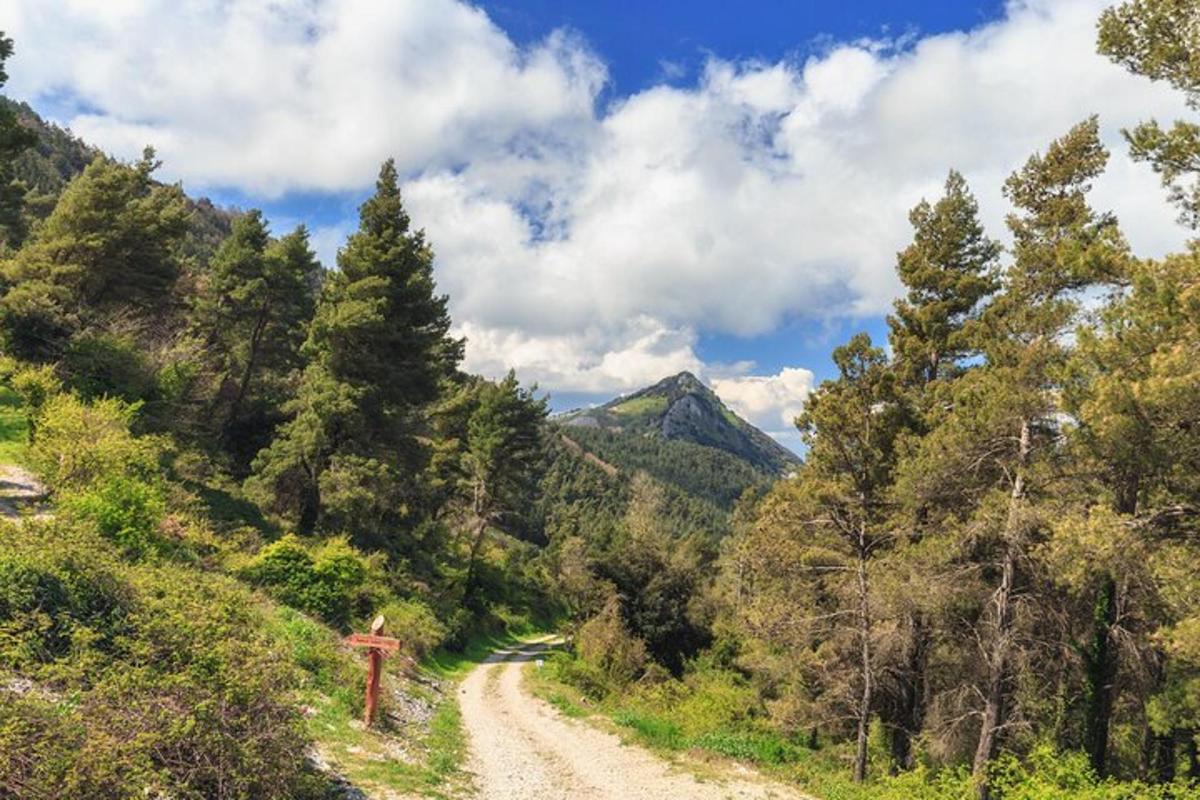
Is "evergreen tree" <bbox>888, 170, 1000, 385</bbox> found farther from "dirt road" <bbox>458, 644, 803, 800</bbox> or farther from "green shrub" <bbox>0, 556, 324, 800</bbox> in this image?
"green shrub" <bbox>0, 556, 324, 800</bbox>

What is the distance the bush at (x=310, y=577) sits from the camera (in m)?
18.3

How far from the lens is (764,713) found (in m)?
25.6

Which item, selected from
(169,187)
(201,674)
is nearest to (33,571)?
(201,674)

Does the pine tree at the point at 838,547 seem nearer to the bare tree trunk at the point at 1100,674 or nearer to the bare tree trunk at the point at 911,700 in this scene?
the bare tree trunk at the point at 911,700

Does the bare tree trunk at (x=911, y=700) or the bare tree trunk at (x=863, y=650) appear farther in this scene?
the bare tree trunk at (x=911, y=700)

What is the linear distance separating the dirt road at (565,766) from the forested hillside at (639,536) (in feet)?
3.41

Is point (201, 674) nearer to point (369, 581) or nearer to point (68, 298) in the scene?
point (369, 581)

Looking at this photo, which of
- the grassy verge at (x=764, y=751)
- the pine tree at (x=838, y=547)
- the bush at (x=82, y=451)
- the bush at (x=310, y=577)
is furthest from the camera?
the bush at (x=310, y=577)

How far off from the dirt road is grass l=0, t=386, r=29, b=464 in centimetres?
1413

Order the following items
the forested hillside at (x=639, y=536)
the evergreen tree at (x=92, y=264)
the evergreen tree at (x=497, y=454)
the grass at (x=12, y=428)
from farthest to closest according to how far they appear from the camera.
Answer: the evergreen tree at (x=497, y=454)
the evergreen tree at (x=92, y=264)
the grass at (x=12, y=428)
the forested hillside at (x=639, y=536)

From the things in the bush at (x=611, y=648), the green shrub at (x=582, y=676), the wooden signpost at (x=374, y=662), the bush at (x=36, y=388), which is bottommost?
the green shrub at (x=582, y=676)

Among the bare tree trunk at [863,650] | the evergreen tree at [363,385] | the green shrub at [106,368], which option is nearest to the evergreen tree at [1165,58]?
the bare tree trunk at [863,650]

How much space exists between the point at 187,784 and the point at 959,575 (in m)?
14.2

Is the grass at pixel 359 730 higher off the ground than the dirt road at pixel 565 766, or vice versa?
the grass at pixel 359 730
